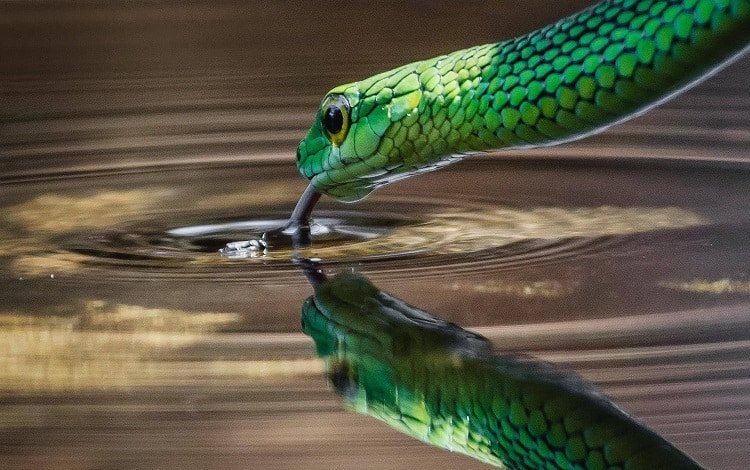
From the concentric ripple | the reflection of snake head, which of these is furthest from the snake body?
the reflection of snake head

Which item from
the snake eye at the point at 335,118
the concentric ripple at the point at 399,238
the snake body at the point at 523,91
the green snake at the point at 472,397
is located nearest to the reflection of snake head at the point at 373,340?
the green snake at the point at 472,397

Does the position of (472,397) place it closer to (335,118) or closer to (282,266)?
(282,266)

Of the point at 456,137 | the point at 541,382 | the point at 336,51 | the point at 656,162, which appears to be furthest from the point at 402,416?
the point at 336,51

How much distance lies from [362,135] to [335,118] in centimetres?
8

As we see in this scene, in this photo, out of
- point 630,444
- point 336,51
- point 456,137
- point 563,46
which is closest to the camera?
point 630,444

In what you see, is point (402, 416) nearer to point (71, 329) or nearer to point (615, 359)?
point (615, 359)

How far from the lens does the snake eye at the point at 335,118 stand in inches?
88.5

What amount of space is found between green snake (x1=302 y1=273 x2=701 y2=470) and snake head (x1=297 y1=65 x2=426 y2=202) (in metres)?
0.56

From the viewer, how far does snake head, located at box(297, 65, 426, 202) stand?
2.18 m

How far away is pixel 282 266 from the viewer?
2020mm

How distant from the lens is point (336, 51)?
4.59 m

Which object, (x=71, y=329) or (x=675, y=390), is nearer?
(x=675, y=390)

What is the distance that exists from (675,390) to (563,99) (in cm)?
69

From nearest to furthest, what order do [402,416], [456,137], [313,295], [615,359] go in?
[402,416], [615,359], [313,295], [456,137]
